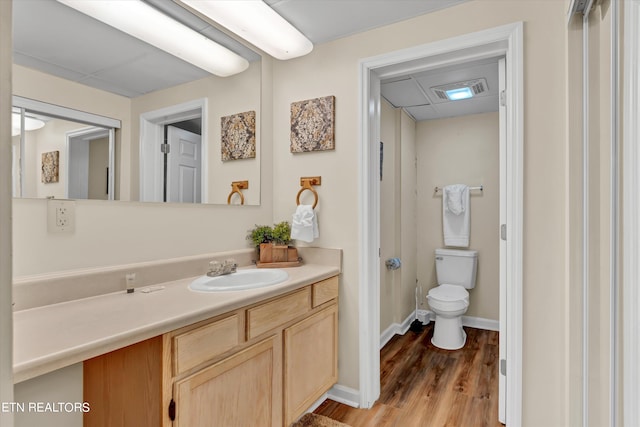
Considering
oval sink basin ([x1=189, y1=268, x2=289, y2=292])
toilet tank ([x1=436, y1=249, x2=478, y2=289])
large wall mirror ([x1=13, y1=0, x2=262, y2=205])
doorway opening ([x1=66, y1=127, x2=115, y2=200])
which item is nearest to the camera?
large wall mirror ([x1=13, y1=0, x2=262, y2=205])

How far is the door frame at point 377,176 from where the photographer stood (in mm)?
1592

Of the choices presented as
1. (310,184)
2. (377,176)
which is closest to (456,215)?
(377,176)

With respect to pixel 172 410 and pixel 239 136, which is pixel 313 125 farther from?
pixel 172 410

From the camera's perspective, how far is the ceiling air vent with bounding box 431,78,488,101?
8.46 ft

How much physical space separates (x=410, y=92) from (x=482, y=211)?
142 centimetres

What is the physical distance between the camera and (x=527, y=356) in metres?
1.59

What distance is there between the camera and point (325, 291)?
6.30 feet

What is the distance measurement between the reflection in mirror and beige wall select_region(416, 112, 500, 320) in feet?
9.77

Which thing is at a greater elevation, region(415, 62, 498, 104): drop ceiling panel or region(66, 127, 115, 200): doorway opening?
region(415, 62, 498, 104): drop ceiling panel

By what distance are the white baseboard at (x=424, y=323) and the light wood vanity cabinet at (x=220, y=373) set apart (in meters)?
1.38

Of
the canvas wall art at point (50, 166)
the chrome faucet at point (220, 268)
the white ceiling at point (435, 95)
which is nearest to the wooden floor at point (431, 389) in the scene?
the chrome faucet at point (220, 268)

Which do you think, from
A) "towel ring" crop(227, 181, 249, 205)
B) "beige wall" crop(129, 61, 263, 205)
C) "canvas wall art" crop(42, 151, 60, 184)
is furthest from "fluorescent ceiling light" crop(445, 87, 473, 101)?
"canvas wall art" crop(42, 151, 60, 184)

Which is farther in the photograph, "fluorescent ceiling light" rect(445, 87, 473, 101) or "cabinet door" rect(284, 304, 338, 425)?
"fluorescent ceiling light" rect(445, 87, 473, 101)

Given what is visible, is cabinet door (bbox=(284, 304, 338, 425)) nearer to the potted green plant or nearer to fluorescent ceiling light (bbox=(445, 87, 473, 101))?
the potted green plant
